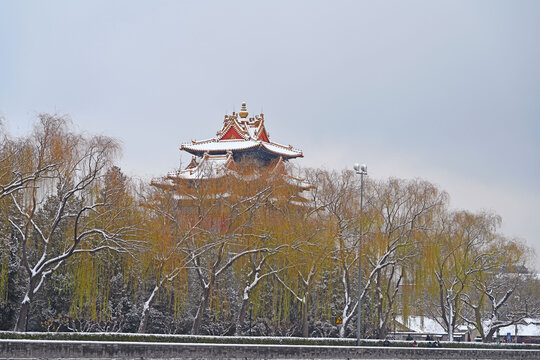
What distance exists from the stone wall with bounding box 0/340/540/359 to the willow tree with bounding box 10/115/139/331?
3435 millimetres

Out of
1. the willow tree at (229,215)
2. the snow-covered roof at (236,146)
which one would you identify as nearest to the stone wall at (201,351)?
the willow tree at (229,215)

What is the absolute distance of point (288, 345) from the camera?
2408cm

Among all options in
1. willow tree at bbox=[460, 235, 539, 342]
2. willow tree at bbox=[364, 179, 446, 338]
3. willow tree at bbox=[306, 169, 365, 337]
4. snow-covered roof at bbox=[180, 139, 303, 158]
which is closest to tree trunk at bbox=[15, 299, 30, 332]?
willow tree at bbox=[306, 169, 365, 337]

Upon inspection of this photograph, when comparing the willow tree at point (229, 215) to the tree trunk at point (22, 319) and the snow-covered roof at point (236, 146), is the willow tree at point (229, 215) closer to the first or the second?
the tree trunk at point (22, 319)

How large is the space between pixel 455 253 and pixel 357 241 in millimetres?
6206

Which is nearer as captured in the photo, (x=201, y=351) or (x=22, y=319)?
(x=201, y=351)

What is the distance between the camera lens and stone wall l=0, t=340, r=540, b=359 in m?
19.1

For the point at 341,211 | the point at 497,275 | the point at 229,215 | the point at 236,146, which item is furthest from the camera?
the point at 236,146

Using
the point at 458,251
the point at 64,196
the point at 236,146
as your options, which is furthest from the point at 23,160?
the point at 236,146

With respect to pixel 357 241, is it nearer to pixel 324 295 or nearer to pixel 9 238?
pixel 324 295

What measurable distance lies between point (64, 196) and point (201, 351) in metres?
6.34

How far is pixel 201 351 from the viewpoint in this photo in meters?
21.9

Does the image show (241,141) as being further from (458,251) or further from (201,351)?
(201,351)

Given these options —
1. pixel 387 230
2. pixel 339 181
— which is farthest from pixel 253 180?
pixel 387 230
